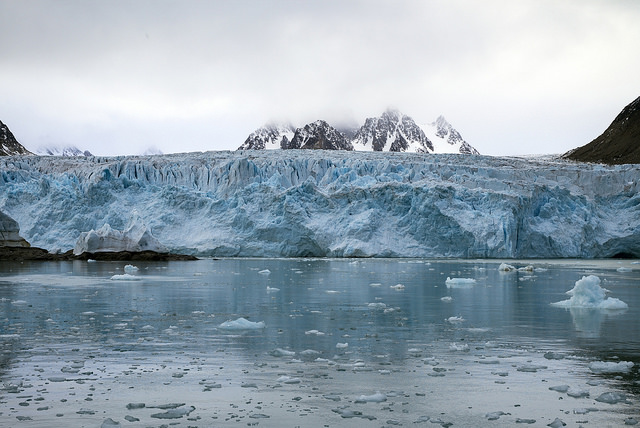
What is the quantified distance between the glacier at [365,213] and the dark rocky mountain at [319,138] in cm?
7805

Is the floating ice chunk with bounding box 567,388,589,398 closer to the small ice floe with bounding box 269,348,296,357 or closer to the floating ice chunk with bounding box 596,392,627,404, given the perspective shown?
the floating ice chunk with bounding box 596,392,627,404

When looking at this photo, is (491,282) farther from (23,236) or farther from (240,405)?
(23,236)

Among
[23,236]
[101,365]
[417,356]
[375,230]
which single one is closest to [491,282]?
[417,356]

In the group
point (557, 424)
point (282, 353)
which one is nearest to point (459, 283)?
point (282, 353)

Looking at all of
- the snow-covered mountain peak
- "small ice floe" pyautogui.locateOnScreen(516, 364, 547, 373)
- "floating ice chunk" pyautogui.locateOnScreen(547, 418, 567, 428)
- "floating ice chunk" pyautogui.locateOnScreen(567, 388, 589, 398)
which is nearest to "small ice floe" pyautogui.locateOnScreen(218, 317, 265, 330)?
"small ice floe" pyautogui.locateOnScreen(516, 364, 547, 373)

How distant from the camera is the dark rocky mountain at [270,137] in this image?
12712cm

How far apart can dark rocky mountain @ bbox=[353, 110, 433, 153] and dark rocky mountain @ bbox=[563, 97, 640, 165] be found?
46.0 m

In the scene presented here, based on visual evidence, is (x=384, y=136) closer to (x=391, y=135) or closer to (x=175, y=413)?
(x=391, y=135)

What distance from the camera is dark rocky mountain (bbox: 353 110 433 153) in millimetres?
123062

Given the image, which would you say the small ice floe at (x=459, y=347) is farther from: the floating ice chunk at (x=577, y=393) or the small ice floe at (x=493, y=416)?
the small ice floe at (x=493, y=416)

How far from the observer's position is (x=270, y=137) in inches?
5089

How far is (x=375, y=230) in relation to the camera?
3028 cm

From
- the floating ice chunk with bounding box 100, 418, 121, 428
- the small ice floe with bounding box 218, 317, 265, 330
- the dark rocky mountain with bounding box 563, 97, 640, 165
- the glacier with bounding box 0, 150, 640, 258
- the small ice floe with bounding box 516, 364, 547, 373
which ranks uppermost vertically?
the dark rocky mountain with bounding box 563, 97, 640, 165

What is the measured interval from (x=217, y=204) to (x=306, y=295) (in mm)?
20137
